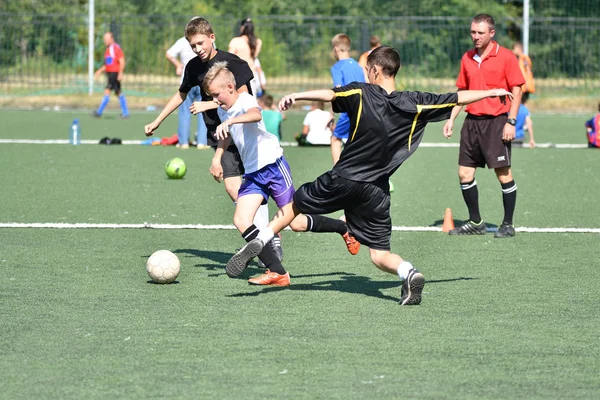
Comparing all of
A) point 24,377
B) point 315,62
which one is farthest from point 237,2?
point 24,377

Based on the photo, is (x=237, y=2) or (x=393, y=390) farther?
(x=237, y=2)

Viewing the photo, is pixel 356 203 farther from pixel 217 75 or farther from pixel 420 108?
pixel 217 75

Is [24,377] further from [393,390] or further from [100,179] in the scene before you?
[100,179]

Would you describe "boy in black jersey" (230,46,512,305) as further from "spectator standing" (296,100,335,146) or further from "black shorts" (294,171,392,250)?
"spectator standing" (296,100,335,146)

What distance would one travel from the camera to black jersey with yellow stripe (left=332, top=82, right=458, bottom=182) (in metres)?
7.26

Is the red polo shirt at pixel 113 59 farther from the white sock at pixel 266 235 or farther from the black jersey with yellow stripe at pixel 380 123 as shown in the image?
the black jersey with yellow stripe at pixel 380 123

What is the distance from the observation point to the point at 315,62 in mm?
34500

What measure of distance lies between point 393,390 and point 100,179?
10178 millimetres

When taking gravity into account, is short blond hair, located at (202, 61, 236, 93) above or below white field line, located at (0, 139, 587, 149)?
above

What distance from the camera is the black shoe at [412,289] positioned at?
7125mm

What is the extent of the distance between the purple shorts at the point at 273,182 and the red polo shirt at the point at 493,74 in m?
3.05

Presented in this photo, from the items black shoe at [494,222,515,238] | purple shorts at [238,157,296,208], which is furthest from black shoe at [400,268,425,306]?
black shoe at [494,222,515,238]

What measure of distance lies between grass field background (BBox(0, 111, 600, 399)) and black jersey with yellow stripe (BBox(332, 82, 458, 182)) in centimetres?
93

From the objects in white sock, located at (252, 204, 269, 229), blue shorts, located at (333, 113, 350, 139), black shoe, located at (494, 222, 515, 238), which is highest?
blue shorts, located at (333, 113, 350, 139)
